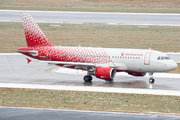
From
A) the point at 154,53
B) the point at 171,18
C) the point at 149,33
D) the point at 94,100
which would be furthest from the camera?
the point at 171,18

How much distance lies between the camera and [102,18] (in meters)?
103

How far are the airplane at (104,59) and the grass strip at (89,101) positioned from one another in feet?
20.9

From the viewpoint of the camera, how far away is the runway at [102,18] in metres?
95.2

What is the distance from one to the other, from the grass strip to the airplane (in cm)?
637

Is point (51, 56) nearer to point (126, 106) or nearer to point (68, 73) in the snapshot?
point (68, 73)

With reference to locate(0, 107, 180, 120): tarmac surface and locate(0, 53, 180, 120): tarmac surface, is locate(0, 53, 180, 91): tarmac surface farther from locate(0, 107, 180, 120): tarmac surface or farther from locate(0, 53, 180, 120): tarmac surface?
locate(0, 107, 180, 120): tarmac surface

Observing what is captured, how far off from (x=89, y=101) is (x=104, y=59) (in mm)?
10765

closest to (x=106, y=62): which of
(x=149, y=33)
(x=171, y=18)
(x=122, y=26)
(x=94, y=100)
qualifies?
(x=94, y=100)

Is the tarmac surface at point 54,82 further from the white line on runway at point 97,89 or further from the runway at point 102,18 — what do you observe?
the runway at point 102,18

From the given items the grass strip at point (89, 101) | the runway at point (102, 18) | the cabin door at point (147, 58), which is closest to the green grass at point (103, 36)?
the runway at point (102, 18)

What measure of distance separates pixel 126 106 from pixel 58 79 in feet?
46.8

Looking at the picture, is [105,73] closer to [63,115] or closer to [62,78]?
[62,78]

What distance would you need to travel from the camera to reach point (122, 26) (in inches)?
3533

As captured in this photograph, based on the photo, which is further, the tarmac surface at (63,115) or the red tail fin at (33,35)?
the red tail fin at (33,35)
